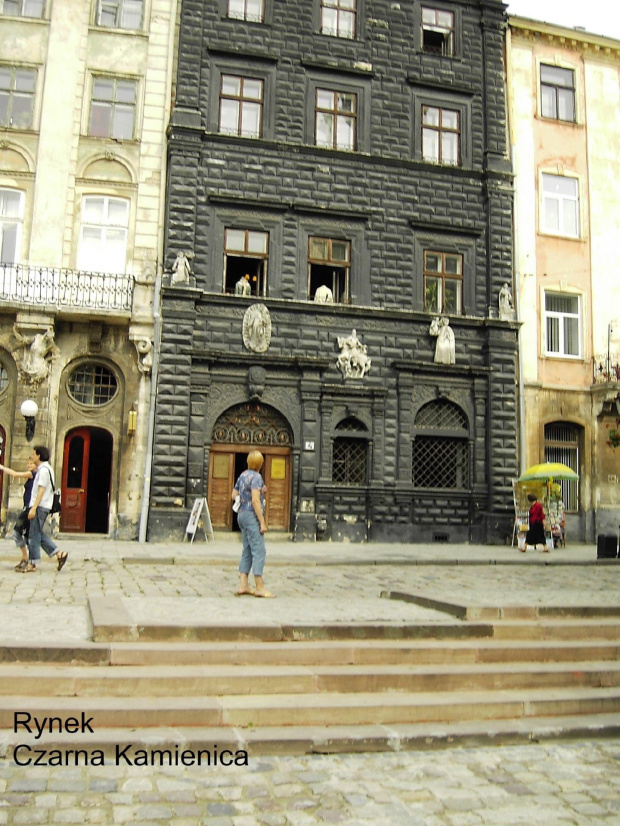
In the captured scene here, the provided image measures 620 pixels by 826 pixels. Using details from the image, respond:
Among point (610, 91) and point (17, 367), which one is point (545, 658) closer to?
point (17, 367)

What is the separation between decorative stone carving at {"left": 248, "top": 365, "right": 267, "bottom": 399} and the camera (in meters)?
21.6

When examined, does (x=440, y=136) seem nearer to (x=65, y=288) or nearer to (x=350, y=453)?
(x=350, y=453)

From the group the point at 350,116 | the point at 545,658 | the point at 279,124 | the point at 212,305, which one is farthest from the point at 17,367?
the point at 545,658

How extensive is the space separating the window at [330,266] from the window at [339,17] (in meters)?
6.26

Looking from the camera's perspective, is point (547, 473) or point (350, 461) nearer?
point (547, 473)

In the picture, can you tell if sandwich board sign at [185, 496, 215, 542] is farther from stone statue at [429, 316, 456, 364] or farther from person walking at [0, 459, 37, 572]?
stone statue at [429, 316, 456, 364]

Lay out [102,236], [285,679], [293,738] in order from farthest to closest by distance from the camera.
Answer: [102,236], [285,679], [293,738]

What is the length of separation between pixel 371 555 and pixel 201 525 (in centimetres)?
465

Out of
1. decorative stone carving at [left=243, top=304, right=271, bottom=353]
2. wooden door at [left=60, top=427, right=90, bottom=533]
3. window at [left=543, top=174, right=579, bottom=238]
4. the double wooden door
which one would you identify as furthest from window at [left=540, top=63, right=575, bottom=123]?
wooden door at [left=60, top=427, right=90, bottom=533]

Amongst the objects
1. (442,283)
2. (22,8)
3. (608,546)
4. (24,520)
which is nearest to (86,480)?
(24,520)

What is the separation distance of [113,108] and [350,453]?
37.8ft

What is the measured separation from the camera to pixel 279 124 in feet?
75.4

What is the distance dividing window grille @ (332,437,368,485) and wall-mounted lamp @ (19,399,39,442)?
7834 mm

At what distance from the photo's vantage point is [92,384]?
22000 mm
